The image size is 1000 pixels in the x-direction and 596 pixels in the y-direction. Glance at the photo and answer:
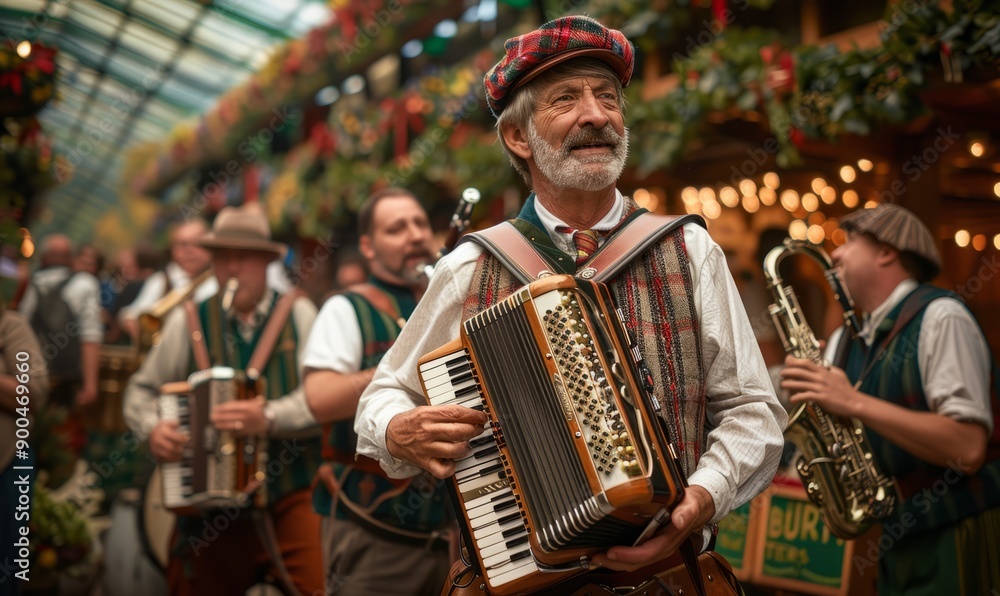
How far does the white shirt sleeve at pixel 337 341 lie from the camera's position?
13.4ft

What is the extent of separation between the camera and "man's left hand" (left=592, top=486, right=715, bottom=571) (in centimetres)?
201

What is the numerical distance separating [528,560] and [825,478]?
2.06 meters

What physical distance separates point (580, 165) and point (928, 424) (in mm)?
1805

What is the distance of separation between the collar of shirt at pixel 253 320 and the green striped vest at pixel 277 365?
0.06 feet

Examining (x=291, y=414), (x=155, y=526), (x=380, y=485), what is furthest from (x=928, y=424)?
(x=155, y=526)

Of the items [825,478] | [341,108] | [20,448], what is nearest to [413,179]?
[341,108]

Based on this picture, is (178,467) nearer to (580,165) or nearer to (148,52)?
(580,165)

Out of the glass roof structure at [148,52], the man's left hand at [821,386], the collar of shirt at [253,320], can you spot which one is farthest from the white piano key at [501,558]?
the glass roof structure at [148,52]

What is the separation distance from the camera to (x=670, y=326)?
2268 mm

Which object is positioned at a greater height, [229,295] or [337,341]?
[229,295]

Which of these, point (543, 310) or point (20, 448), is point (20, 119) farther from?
point (543, 310)

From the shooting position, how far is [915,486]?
360 cm

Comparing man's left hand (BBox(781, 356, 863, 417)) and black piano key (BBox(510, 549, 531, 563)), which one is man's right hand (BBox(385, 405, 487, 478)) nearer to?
black piano key (BBox(510, 549, 531, 563))

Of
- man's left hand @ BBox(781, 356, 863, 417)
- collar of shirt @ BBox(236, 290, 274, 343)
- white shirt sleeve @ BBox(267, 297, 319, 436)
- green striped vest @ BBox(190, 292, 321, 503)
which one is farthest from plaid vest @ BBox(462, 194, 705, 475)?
collar of shirt @ BBox(236, 290, 274, 343)
